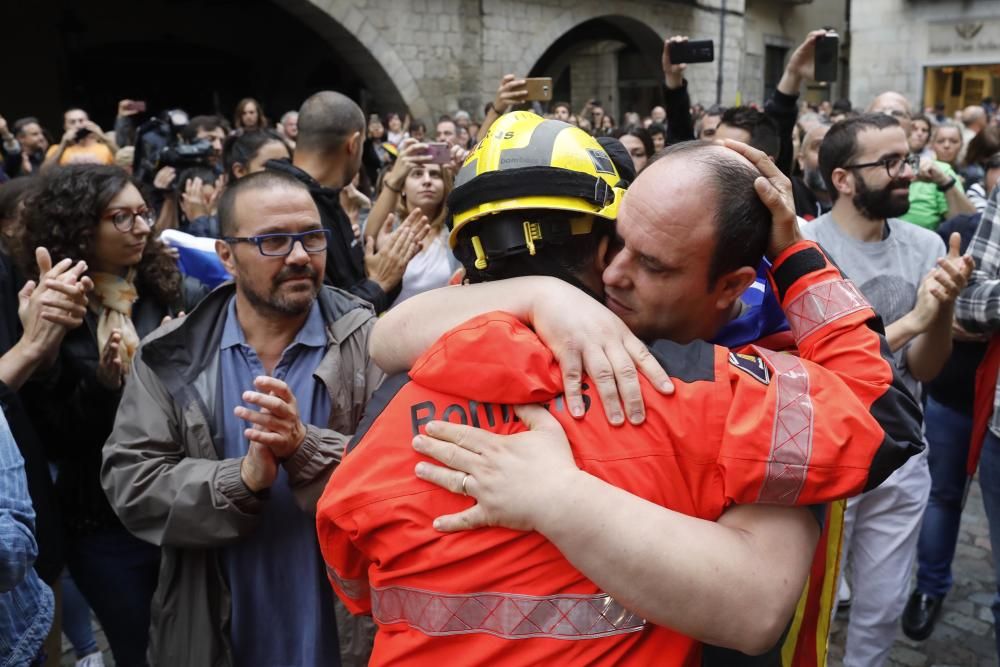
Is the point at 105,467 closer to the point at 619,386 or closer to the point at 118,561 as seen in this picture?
the point at 118,561

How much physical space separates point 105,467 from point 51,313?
52cm

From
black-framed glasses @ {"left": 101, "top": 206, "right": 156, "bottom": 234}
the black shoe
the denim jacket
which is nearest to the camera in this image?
the denim jacket

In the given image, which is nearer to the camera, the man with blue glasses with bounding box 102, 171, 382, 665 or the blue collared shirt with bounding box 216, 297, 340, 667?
the man with blue glasses with bounding box 102, 171, 382, 665

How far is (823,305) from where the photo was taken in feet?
4.71

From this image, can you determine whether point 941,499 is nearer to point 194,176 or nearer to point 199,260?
point 199,260

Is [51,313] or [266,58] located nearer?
[51,313]

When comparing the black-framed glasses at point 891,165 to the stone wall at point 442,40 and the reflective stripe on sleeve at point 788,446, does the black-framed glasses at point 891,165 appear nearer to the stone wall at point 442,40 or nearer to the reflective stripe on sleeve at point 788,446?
the reflective stripe on sleeve at point 788,446

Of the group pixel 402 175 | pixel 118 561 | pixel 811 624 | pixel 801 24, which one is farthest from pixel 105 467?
pixel 801 24

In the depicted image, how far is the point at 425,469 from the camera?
1.25 metres

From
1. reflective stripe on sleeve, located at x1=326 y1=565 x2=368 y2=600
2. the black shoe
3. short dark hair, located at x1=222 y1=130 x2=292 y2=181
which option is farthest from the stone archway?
reflective stripe on sleeve, located at x1=326 y1=565 x2=368 y2=600

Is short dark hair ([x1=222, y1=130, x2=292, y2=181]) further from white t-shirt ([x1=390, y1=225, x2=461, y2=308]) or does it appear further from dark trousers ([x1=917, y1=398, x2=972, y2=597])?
dark trousers ([x1=917, y1=398, x2=972, y2=597])

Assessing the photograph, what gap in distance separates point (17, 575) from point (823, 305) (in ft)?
5.88

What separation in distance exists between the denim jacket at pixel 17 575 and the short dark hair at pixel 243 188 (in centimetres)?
86

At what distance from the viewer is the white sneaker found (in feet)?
10.9
